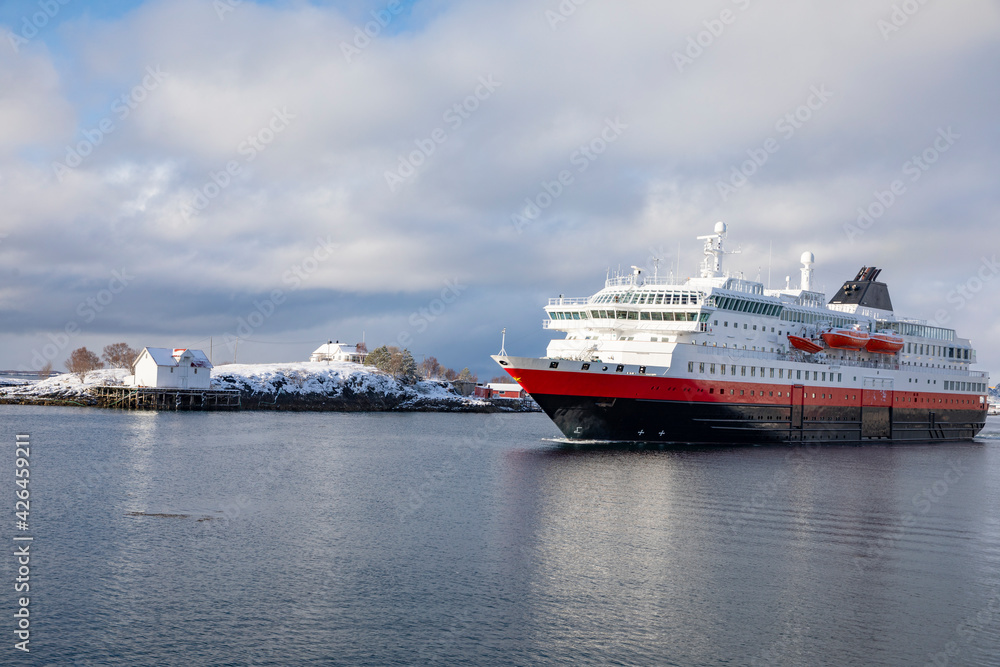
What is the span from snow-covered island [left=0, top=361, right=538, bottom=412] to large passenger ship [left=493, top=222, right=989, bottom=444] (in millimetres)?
58491

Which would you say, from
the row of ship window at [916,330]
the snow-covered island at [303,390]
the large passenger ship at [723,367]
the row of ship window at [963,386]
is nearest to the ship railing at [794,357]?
the large passenger ship at [723,367]

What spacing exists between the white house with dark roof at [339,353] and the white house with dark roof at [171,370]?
1939 inches

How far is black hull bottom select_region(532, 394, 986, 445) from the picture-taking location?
150 feet

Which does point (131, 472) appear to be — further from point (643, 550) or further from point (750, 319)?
point (750, 319)

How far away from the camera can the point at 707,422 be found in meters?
48.0

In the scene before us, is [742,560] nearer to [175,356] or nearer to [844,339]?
[844,339]

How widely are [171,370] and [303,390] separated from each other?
1872 centimetres

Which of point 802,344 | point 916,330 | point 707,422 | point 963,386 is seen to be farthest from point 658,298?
point 963,386

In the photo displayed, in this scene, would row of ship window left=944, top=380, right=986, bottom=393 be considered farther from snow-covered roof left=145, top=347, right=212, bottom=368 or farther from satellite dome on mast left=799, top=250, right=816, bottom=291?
snow-covered roof left=145, top=347, right=212, bottom=368

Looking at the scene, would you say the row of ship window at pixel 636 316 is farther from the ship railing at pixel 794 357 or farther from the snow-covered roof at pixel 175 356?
the snow-covered roof at pixel 175 356

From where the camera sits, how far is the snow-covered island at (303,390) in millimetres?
96000

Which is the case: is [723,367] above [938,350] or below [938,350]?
below

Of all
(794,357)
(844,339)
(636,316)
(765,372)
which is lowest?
(765,372)

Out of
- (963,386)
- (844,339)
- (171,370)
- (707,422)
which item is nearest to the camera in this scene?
(707,422)
